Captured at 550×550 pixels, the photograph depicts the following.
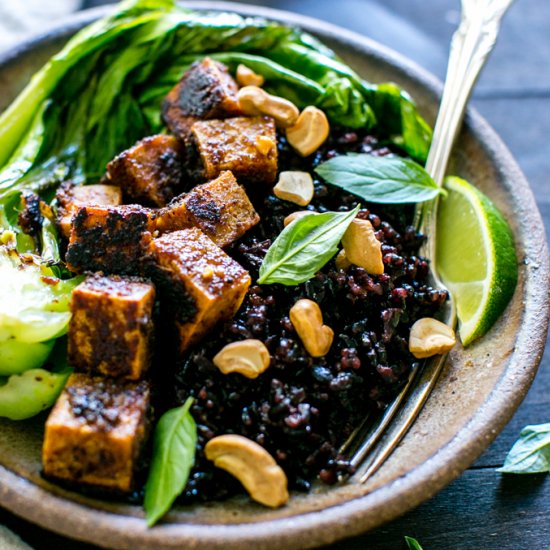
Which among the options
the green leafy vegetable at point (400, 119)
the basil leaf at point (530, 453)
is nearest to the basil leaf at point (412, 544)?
the basil leaf at point (530, 453)

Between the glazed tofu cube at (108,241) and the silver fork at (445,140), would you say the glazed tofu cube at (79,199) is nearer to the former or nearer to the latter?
the glazed tofu cube at (108,241)

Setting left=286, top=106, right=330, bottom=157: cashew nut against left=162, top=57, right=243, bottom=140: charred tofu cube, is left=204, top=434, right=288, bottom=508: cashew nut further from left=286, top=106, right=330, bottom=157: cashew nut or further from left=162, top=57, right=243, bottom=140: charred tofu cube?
left=162, top=57, right=243, bottom=140: charred tofu cube

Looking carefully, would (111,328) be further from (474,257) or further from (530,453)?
(530,453)

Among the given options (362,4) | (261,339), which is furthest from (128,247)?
(362,4)

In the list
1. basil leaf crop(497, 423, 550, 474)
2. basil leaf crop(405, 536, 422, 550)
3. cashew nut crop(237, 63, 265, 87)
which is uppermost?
cashew nut crop(237, 63, 265, 87)

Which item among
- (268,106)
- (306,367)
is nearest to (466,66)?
(268,106)

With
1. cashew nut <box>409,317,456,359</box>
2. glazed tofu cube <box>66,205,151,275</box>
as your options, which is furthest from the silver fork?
glazed tofu cube <box>66,205,151,275</box>
